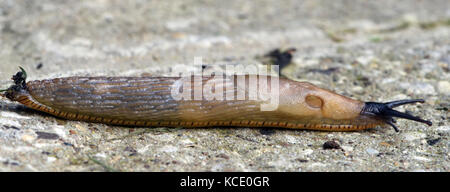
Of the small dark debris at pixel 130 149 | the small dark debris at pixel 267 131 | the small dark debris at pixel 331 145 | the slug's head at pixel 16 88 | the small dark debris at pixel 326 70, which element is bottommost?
the small dark debris at pixel 130 149

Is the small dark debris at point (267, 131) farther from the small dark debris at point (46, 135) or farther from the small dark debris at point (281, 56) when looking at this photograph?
the small dark debris at point (46, 135)

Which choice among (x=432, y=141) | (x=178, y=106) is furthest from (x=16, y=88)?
(x=432, y=141)

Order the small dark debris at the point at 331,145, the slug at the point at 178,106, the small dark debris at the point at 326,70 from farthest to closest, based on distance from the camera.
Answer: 1. the small dark debris at the point at 326,70
2. the slug at the point at 178,106
3. the small dark debris at the point at 331,145

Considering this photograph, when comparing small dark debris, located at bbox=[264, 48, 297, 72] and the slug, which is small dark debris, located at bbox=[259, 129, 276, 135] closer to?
the slug

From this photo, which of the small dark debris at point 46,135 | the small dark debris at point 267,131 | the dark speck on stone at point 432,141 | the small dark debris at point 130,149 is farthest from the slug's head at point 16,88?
the dark speck on stone at point 432,141

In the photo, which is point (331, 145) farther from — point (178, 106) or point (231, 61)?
point (231, 61)
